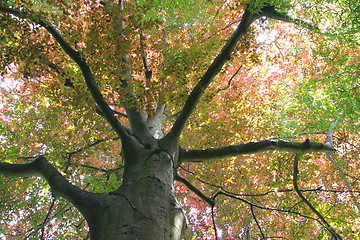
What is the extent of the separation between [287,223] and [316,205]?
2.89m

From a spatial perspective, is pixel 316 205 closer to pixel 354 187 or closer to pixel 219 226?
pixel 354 187

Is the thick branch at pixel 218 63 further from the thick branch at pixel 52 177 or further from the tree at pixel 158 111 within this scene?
the thick branch at pixel 52 177

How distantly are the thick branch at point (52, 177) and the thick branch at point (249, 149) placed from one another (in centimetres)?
183

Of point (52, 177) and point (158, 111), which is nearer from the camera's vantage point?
point (52, 177)

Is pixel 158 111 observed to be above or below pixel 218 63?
above

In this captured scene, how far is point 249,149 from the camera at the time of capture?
13.6 feet

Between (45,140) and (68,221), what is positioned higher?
(45,140)

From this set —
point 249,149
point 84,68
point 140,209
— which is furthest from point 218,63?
point 140,209

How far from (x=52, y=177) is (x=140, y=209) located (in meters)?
1.21

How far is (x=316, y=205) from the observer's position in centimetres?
554

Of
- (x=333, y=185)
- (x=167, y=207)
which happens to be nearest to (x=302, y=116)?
(x=333, y=185)

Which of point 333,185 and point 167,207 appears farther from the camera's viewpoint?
point 333,185

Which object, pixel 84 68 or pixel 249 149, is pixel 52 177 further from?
pixel 249 149

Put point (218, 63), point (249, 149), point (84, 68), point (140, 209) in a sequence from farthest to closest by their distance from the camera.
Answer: point (249, 149)
point (218, 63)
point (84, 68)
point (140, 209)
